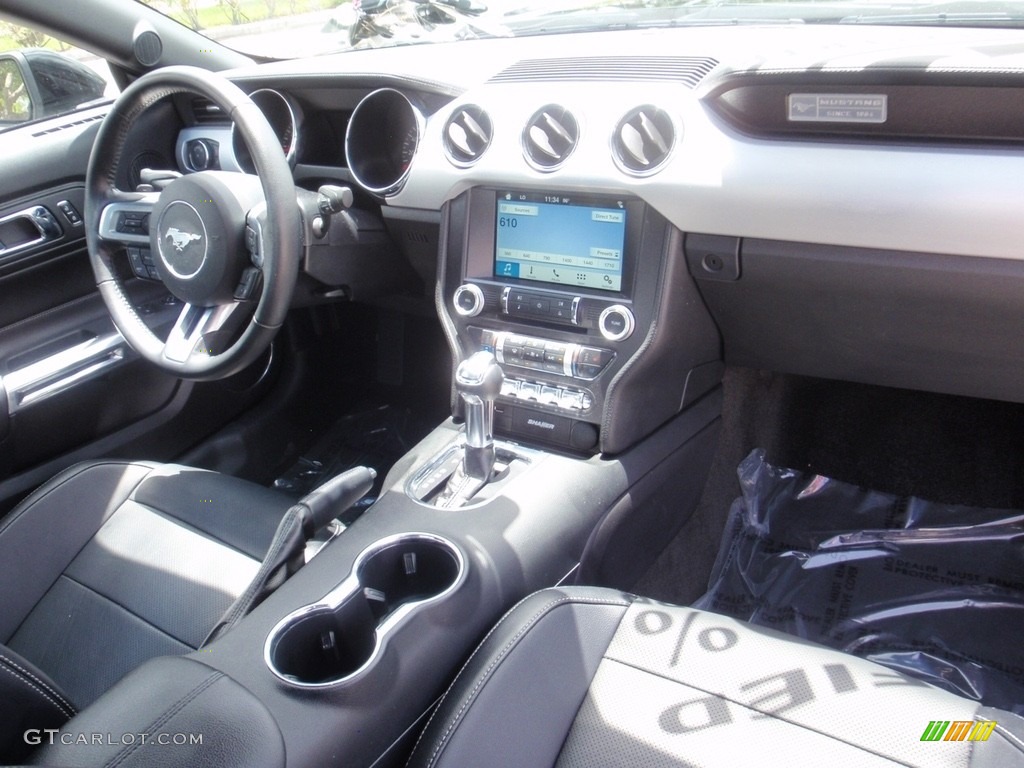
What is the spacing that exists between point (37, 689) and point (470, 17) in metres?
1.69

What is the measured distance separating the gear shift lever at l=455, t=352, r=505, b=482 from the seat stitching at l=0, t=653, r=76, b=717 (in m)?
0.64

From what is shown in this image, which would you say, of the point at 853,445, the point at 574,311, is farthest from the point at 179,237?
the point at 853,445

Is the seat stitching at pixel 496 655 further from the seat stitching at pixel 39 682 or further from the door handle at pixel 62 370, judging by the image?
the door handle at pixel 62 370

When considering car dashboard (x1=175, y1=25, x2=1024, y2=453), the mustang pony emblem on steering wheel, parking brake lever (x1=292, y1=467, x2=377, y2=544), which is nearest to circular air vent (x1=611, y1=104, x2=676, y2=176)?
car dashboard (x1=175, y1=25, x2=1024, y2=453)

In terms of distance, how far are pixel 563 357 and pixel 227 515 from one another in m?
0.65

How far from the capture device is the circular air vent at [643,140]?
1291 mm

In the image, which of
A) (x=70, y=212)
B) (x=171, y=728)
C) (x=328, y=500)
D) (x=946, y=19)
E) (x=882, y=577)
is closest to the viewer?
(x=171, y=728)

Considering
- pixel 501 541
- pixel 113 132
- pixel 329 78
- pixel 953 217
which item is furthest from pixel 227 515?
pixel 953 217

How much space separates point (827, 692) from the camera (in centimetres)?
95

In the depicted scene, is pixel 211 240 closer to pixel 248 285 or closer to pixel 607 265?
pixel 248 285

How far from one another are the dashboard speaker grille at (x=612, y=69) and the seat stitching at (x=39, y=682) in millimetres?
1162

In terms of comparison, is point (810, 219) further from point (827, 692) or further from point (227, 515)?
point (227, 515)

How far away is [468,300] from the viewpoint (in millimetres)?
1545

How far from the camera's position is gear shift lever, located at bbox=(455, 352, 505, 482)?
129 centimetres
